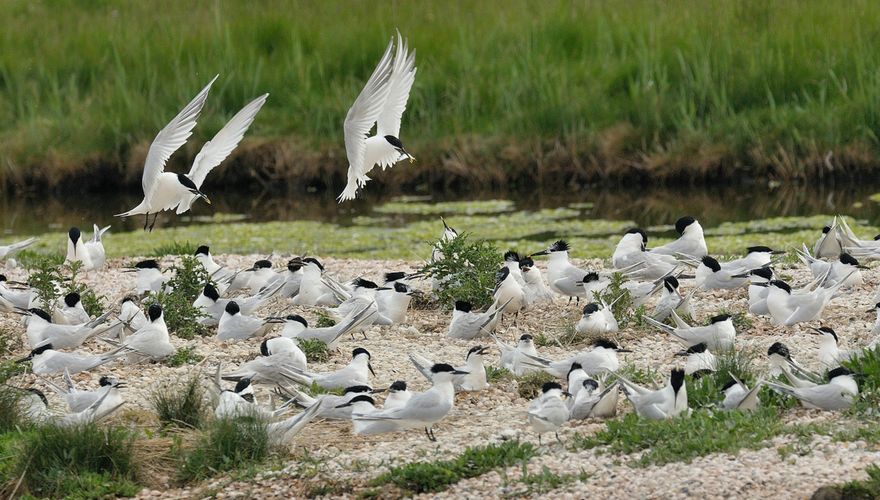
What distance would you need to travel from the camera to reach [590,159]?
16.2m

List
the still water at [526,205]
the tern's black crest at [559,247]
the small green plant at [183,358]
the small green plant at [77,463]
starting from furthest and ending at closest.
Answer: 1. the still water at [526,205]
2. the tern's black crest at [559,247]
3. the small green plant at [183,358]
4. the small green plant at [77,463]

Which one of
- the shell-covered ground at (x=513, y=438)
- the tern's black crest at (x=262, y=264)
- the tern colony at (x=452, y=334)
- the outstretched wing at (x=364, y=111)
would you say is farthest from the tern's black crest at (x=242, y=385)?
the tern's black crest at (x=262, y=264)

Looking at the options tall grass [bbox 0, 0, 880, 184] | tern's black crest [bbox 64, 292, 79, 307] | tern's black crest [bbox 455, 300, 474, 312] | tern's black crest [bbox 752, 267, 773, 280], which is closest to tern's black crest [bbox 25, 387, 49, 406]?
tern's black crest [bbox 64, 292, 79, 307]

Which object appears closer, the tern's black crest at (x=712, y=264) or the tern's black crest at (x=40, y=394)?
the tern's black crest at (x=40, y=394)

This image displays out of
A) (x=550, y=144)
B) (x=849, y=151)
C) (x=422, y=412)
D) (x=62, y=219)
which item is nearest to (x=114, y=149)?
(x=62, y=219)

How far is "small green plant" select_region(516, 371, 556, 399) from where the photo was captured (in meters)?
6.93

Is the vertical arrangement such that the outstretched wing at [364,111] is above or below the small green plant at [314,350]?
above

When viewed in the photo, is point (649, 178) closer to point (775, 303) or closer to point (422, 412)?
point (775, 303)

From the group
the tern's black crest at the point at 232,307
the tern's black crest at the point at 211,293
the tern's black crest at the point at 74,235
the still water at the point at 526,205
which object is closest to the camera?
the tern's black crest at the point at 232,307

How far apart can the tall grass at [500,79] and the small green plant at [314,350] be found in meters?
8.82

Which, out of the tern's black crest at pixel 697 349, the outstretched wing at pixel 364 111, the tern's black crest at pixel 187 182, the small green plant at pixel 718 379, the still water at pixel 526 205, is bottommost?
the still water at pixel 526 205

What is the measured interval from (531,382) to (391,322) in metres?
1.84

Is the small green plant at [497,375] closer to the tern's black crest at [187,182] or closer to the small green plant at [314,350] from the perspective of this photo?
the small green plant at [314,350]

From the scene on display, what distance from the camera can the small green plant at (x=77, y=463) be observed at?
5.79m
